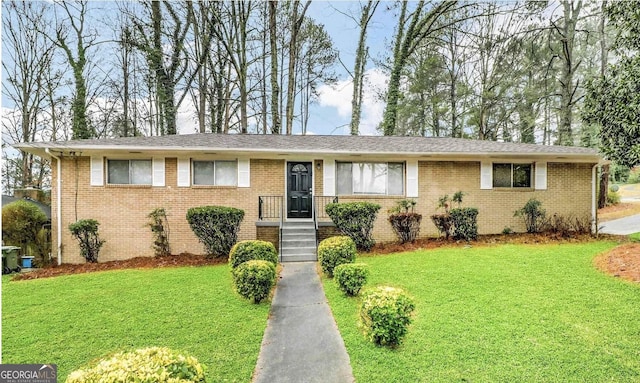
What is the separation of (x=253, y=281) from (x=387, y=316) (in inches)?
95.3

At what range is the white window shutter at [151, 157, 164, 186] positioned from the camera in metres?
8.84

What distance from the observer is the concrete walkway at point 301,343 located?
9.91 ft

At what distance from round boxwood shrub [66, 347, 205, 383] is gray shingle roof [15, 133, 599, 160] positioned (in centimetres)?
707

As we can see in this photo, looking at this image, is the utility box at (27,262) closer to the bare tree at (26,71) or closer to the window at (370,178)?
the window at (370,178)

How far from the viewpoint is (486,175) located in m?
9.87

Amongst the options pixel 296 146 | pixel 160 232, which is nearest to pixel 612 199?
pixel 296 146

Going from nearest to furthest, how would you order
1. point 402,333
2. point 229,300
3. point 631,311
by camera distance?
point 402,333 → point 631,311 → point 229,300

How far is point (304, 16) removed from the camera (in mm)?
16031

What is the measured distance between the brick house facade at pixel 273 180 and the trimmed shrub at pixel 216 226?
3.03 feet

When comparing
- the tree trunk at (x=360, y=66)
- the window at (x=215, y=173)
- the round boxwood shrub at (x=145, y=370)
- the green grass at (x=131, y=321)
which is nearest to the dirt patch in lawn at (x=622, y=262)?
the green grass at (x=131, y=321)

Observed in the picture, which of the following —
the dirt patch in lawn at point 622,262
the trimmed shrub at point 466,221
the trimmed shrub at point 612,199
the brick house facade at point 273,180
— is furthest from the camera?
the trimmed shrub at point 612,199

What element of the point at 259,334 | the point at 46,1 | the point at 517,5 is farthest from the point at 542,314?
the point at 46,1

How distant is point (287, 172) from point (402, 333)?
6.94 m

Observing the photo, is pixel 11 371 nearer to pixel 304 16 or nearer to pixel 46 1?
pixel 304 16
